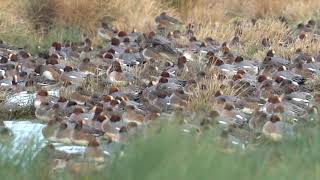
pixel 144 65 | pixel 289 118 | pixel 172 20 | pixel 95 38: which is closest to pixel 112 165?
pixel 289 118

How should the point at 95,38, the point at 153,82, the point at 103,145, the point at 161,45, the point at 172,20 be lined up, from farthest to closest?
the point at 172,20
the point at 95,38
the point at 161,45
the point at 153,82
the point at 103,145

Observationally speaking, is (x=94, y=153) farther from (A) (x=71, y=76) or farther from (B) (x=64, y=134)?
(A) (x=71, y=76)

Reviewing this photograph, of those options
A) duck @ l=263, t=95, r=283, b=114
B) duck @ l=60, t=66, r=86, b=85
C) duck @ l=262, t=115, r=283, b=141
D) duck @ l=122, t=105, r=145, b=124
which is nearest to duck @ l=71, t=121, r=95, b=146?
duck @ l=122, t=105, r=145, b=124

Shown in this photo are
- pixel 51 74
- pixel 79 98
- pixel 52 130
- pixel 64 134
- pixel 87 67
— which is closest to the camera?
pixel 52 130

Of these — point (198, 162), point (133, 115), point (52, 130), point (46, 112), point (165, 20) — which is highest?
point (198, 162)

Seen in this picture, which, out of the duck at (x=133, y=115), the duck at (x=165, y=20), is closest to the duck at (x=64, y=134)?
the duck at (x=133, y=115)

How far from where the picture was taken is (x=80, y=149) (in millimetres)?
8531

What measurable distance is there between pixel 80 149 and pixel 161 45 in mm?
6060

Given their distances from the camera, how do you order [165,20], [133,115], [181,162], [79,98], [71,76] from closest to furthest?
[181,162] < [133,115] < [79,98] < [71,76] < [165,20]

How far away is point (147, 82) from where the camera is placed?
39.7 ft

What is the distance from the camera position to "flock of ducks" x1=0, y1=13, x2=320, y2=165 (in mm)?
9180

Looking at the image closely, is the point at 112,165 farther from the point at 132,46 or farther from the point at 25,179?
the point at 132,46

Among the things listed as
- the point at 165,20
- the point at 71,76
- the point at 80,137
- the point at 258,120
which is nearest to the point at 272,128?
the point at 258,120

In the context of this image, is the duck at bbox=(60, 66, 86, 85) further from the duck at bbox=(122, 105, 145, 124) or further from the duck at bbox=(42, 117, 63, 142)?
the duck at bbox=(42, 117, 63, 142)
